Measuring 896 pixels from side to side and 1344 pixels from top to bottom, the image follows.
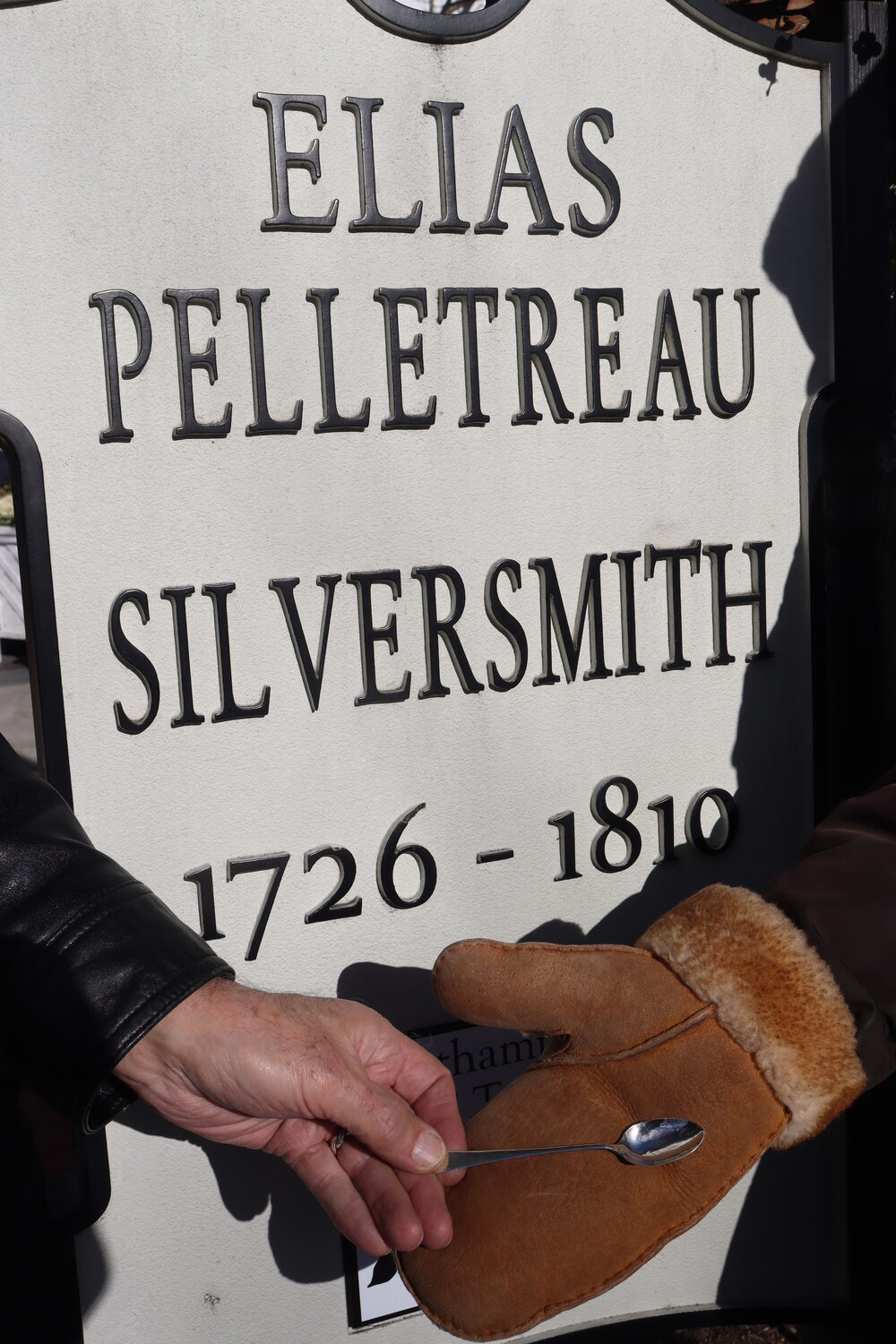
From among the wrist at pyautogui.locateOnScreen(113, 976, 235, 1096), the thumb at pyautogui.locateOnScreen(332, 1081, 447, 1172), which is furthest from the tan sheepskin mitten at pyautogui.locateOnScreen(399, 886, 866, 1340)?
the wrist at pyautogui.locateOnScreen(113, 976, 235, 1096)

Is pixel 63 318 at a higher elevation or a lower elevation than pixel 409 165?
lower

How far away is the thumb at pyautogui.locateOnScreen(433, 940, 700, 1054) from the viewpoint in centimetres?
130

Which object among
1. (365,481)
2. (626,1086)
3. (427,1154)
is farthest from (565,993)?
(365,481)

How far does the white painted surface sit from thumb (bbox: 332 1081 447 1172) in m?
0.42

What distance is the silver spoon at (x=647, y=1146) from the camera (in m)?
1.25

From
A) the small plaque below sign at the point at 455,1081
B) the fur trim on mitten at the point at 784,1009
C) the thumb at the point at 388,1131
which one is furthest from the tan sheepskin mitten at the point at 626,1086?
the small plaque below sign at the point at 455,1081

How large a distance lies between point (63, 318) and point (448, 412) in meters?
0.54

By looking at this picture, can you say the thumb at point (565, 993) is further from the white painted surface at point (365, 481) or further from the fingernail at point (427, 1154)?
the white painted surface at point (365, 481)

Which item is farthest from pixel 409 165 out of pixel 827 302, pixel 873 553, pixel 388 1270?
pixel 388 1270

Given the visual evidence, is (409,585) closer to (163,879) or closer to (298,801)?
(298,801)

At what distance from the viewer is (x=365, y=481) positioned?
160 cm

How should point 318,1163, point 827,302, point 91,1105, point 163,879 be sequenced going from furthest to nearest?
point 827,302
point 163,879
point 318,1163
point 91,1105

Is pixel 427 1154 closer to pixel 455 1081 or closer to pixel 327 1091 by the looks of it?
pixel 327 1091

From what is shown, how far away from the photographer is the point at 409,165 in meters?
1.58
